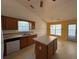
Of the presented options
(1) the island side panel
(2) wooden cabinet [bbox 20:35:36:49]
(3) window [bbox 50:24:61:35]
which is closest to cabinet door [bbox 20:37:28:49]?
(2) wooden cabinet [bbox 20:35:36:49]

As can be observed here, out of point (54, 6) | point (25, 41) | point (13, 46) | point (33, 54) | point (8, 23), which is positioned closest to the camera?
point (33, 54)

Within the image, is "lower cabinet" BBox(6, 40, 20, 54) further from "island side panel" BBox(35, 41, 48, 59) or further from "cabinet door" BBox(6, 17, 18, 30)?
"island side panel" BBox(35, 41, 48, 59)

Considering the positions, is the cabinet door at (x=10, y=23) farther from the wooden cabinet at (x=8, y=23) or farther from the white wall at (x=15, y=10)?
the white wall at (x=15, y=10)

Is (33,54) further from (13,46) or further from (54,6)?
(54,6)

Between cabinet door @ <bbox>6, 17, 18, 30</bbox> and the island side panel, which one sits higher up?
cabinet door @ <bbox>6, 17, 18, 30</bbox>

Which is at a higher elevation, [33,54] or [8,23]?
[8,23]

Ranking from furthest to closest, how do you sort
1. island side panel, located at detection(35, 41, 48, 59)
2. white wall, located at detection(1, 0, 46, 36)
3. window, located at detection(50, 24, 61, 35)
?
window, located at detection(50, 24, 61, 35)
white wall, located at detection(1, 0, 46, 36)
island side panel, located at detection(35, 41, 48, 59)

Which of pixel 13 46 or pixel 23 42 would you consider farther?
pixel 23 42

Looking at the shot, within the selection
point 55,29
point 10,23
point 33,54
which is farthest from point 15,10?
point 55,29

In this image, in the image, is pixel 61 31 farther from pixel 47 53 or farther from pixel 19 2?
pixel 47 53

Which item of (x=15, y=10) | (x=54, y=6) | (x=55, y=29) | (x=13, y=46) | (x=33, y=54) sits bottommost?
(x=33, y=54)

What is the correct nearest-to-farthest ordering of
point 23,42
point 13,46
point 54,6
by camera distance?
point 13,46
point 23,42
point 54,6

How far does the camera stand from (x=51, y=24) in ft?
37.1

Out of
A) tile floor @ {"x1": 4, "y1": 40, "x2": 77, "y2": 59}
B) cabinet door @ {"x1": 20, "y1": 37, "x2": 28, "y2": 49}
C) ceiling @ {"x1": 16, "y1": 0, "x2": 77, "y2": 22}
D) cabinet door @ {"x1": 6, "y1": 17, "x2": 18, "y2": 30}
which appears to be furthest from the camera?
cabinet door @ {"x1": 20, "y1": 37, "x2": 28, "y2": 49}
